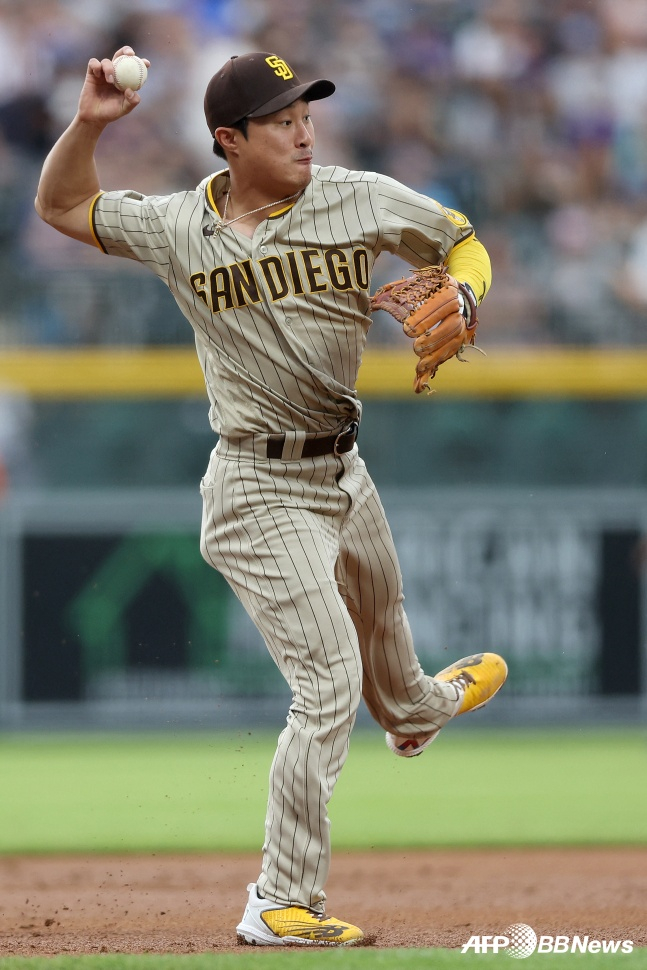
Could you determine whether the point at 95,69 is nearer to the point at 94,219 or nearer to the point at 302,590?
the point at 94,219

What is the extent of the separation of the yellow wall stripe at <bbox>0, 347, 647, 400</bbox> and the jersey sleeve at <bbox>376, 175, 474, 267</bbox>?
4940mm

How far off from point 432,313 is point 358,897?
2.17m

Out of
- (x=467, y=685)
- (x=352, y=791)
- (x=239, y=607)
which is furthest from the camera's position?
A: (x=239, y=607)

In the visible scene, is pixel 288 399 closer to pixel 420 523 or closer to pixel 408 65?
pixel 420 523

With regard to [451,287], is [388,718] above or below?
below

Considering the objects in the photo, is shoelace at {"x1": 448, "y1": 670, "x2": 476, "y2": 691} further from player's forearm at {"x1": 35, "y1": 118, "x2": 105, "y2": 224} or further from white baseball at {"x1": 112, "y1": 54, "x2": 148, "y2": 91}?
white baseball at {"x1": 112, "y1": 54, "x2": 148, "y2": 91}

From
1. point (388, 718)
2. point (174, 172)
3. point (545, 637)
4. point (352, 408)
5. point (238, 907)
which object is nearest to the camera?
point (352, 408)

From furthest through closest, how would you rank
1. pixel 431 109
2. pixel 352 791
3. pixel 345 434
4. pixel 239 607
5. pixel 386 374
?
pixel 431 109, pixel 386 374, pixel 239 607, pixel 352 791, pixel 345 434

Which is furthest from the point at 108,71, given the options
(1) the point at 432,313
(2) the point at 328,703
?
(2) the point at 328,703

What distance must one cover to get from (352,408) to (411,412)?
16.8 ft

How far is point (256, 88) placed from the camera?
139 inches

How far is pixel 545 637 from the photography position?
8.60 metres

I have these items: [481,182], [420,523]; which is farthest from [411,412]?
[481,182]

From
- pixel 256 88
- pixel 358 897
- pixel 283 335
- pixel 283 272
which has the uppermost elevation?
pixel 256 88
